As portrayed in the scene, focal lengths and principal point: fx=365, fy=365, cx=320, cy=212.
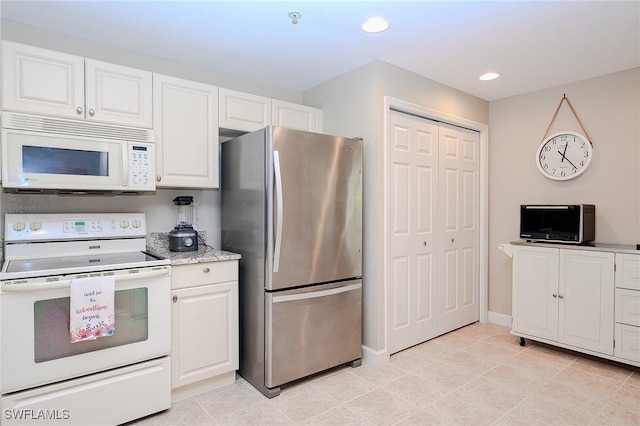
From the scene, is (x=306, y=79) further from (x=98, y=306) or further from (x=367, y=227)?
(x=98, y=306)

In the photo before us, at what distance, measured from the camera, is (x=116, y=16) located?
215 centimetres

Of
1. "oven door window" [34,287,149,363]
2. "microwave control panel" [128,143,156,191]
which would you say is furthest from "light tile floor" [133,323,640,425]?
"microwave control panel" [128,143,156,191]

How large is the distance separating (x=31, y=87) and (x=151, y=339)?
1.55m

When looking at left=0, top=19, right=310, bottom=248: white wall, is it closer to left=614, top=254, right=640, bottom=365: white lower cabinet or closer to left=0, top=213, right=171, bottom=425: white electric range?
left=0, top=213, right=171, bottom=425: white electric range

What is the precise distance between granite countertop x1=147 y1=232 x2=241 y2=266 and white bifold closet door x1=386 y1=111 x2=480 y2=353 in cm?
127

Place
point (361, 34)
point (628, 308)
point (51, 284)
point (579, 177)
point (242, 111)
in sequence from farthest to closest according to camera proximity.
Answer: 1. point (579, 177)
2. point (242, 111)
3. point (628, 308)
4. point (361, 34)
5. point (51, 284)

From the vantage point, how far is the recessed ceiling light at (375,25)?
218cm

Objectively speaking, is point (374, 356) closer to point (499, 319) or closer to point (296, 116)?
point (499, 319)

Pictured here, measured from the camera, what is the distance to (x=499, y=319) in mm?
3748

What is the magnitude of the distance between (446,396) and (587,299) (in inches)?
56.1

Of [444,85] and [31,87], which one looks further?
[444,85]

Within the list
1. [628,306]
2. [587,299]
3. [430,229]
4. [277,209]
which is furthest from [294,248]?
[628,306]

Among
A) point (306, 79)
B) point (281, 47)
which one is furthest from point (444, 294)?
point (281, 47)

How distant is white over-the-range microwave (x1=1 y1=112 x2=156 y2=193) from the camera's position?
1960 mm
